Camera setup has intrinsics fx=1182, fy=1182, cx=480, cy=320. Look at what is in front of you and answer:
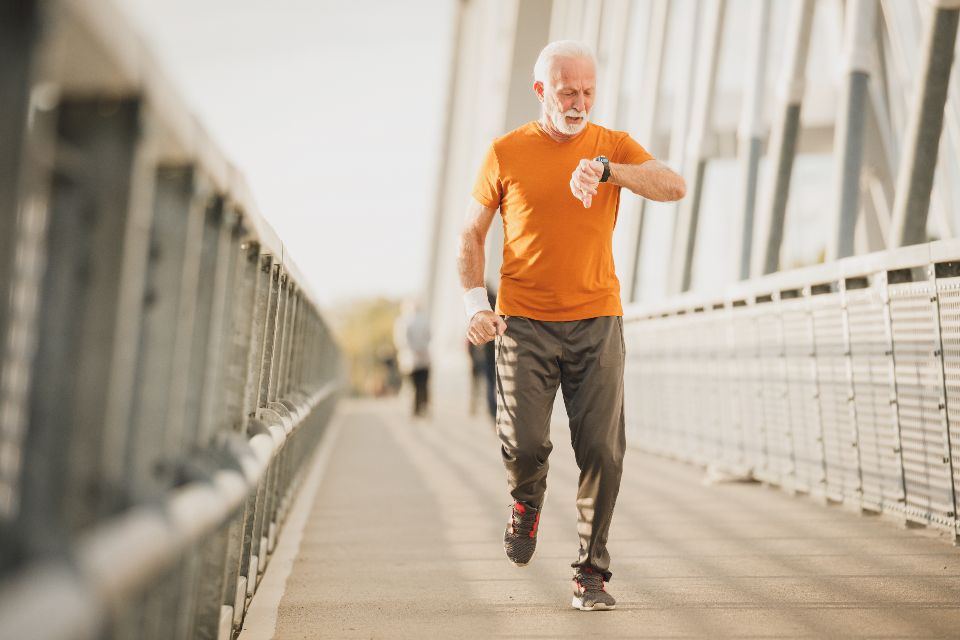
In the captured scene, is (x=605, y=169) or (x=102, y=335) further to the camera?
(x=605, y=169)

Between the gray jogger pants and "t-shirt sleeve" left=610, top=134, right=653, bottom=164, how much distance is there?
56 cm

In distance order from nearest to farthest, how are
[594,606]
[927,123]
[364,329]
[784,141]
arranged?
1. [594,606]
2. [927,123]
3. [784,141]
4. [364,329]

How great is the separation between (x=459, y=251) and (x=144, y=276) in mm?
2450

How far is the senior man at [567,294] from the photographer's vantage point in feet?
13.4

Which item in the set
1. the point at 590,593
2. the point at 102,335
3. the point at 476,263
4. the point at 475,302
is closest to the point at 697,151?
the point at 476,263

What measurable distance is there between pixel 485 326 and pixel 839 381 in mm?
3068

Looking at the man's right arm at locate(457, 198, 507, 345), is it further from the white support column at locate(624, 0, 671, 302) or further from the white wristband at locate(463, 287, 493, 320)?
the white support column at locate(624, 0, 671, 302)

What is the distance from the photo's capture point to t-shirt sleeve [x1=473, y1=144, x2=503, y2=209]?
4262 mm

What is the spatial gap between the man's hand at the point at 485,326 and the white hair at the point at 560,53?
33.6 inches

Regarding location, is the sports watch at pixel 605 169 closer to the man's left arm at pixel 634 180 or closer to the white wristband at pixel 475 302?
the man's left arm at pixel 634 180

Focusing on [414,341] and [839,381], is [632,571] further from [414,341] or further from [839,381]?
[414,341]


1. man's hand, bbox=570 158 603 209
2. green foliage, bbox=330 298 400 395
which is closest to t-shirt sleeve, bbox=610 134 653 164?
man's hand, bbox=570 158 603 209

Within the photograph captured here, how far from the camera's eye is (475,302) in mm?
4355

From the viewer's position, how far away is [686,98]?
53.4 feet
